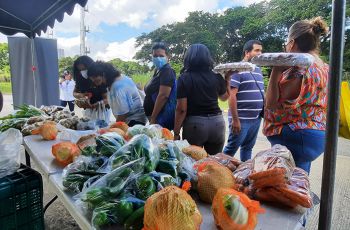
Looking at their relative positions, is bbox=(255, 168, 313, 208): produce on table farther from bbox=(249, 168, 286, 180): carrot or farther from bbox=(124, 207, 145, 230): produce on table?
bbox=(124, 207, 145, 230): produce on table

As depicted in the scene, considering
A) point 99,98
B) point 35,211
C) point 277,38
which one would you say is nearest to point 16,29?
point 99,98

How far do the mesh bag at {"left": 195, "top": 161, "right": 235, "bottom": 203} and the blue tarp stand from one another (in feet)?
9.15

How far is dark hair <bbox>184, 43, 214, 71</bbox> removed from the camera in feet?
8.15

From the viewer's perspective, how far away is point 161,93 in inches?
110

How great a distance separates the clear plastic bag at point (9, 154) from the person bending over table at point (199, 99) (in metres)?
1.32

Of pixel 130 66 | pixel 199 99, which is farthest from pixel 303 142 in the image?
pixel 130 66

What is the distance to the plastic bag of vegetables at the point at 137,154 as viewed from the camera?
44.6 inches

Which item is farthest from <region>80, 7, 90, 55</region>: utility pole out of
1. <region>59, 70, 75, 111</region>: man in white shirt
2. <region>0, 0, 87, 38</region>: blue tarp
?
<region>0, 0, 87, 38</region>: blue tarp

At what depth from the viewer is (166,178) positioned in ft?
3.43

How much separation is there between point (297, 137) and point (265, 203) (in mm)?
718

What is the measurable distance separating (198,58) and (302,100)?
109 centimetres

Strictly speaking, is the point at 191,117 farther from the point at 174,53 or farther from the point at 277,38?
the point at 174,53

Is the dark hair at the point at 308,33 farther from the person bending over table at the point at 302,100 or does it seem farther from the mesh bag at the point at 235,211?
the mesh bag at the point at 235,211

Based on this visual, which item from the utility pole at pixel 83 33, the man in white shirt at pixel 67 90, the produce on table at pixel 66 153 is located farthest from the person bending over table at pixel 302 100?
the utility pole at pixel 83 33
